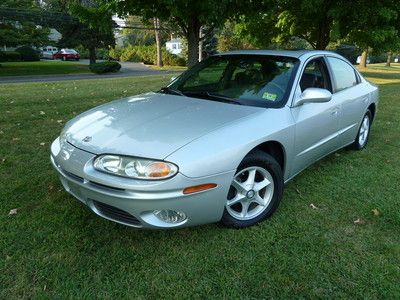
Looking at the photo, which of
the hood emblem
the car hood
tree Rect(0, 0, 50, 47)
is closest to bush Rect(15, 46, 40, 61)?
tree Rect(0, 0, 50, 47)

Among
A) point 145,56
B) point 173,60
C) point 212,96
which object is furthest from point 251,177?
point 145,56

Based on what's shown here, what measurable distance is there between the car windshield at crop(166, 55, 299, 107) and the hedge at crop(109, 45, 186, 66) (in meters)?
36.7

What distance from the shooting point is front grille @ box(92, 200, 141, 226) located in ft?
8.75

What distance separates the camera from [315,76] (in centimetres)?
407

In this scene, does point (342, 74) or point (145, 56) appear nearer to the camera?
point (342, 74)

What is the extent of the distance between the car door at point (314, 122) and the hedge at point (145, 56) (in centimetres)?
3692

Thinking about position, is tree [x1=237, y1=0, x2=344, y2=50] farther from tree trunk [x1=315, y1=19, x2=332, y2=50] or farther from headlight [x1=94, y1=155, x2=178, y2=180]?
headlight [x1=94, y1=155, x2=178, y2=180]

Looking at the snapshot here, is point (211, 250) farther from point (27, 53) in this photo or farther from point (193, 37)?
point (27, 53)

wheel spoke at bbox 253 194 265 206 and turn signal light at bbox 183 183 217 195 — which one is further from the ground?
turn signal light at bbox 183 183 217 195

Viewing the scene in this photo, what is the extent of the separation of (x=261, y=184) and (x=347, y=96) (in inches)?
78.2

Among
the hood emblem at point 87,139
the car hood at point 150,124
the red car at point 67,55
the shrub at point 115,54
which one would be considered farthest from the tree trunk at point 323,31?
the shrub at point 115,54

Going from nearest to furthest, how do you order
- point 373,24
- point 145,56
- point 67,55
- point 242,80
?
1. point 242,80
2. point 373,24
3. point 145,56
4. point 67,55

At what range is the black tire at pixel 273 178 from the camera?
9.80 ft

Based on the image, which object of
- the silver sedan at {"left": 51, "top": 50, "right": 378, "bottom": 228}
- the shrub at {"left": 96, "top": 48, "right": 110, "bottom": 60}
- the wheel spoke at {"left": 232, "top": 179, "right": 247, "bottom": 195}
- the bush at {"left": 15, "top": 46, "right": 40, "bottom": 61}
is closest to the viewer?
the silver sedan at {"left": 51, "top": 50, "right": 378, "bottom": 228}
